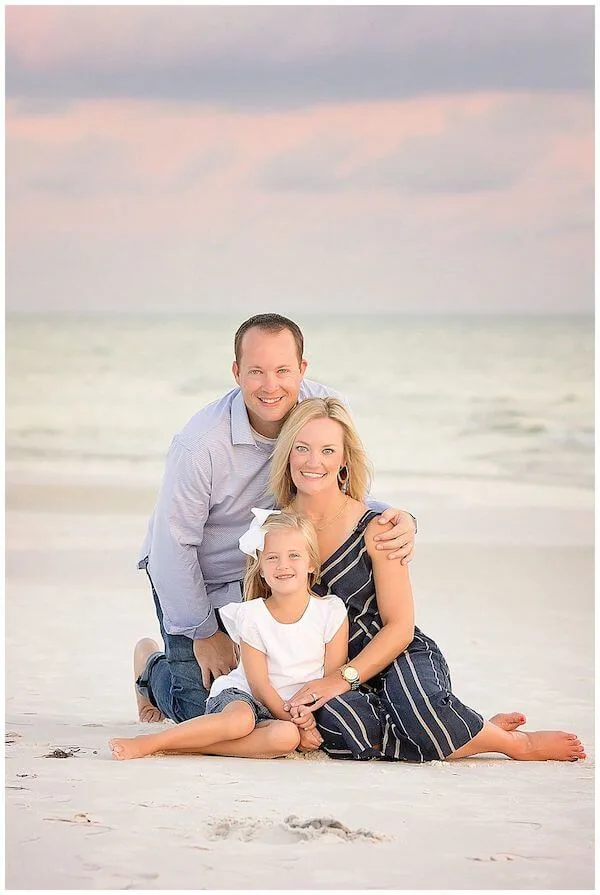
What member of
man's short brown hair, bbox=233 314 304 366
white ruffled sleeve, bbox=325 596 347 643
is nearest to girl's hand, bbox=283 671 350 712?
white ruffled sleeve, bbox=325 596 347 643

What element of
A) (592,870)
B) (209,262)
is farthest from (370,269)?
(592,870)

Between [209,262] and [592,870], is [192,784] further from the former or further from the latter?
[209,262]

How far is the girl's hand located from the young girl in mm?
23

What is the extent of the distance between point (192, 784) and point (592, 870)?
2.98 ft

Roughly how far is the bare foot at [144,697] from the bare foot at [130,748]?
2.44ft

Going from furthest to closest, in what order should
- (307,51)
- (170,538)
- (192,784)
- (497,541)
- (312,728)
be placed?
(307,51) < (497,541) < (170,538) < (312,728) < (192,784)

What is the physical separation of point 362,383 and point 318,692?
13.6 metres

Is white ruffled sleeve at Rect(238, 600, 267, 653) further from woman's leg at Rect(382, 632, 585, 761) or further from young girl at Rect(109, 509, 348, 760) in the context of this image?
woman's leg at Rect(382, 632, 585, 761)

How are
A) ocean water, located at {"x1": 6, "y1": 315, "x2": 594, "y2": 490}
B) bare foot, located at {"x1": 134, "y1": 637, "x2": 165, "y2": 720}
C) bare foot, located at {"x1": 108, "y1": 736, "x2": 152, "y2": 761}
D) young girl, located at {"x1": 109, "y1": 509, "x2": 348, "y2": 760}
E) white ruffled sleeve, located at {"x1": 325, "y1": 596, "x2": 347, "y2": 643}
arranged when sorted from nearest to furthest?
bare foot, located at {"x1": 108, "y1": 736, "x2": 152, "y2": 761} → young girl, located at {"x1": 109, "y1": 509, "x2": 348, "y2": 760} → white ruffled sleeve, located at {"x1": 325, "y1": 596, "x2": 347, "y2": 643} → bare foot, located at {"x1": 134, "y1": 637, "x2": 165, "y2": 720} → ocean water, located at {"x1": 6, "y1": 315, "x2": 594, "y2": 490}

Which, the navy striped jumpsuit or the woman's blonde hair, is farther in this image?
the woman's blonde hair

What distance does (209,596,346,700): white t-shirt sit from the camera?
328cm

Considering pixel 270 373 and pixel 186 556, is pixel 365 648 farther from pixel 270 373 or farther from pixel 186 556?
pixel 270 373

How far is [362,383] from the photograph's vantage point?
16.8m

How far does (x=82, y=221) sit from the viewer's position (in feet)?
55.3
